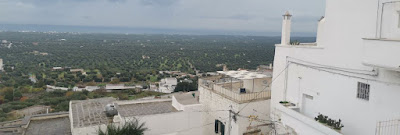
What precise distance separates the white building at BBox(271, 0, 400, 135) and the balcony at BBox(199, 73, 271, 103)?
1.87 m

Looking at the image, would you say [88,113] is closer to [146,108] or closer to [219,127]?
[146,108]

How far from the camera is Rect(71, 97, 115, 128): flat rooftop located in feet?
41.0

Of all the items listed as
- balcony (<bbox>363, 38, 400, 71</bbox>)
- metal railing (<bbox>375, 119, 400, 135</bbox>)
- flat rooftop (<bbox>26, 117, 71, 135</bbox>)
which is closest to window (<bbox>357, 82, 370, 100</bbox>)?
metal railing (<bbox>375, 119, 400, 135</bbox>)

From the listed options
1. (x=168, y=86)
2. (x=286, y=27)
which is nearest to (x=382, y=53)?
(x=286, y=27)

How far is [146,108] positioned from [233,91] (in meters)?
4.96

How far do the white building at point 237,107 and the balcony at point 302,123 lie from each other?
2.25m

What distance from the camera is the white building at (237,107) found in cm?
1173

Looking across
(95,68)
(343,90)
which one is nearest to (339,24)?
(343,90)

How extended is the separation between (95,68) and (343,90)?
7236cm

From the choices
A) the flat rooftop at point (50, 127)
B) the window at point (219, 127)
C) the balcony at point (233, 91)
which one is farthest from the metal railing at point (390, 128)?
the flat rooftop at point (50, 127)

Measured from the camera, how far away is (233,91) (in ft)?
40.7

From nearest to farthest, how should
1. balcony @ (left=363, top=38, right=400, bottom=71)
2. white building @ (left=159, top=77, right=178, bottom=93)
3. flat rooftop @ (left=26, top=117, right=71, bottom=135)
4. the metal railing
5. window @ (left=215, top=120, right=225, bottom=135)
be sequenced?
balcony @ (left=363, top=38, right=400, bottom=71) < the metal railing < window @ (left=215, top=120, right=225, bottom=135) < flat rooftop @ (left=26, top=117, right=71, bottom=135) < white building @ (left=159, top=77, right=178, bottom=93)

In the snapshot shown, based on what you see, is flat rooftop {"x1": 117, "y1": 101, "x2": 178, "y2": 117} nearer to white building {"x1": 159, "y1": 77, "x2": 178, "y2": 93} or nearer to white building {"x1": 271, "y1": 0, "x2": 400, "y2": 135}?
white building {"x1": 271, "y1": 0, "x2": 400, "y2": 135}

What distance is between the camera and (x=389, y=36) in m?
6.76
